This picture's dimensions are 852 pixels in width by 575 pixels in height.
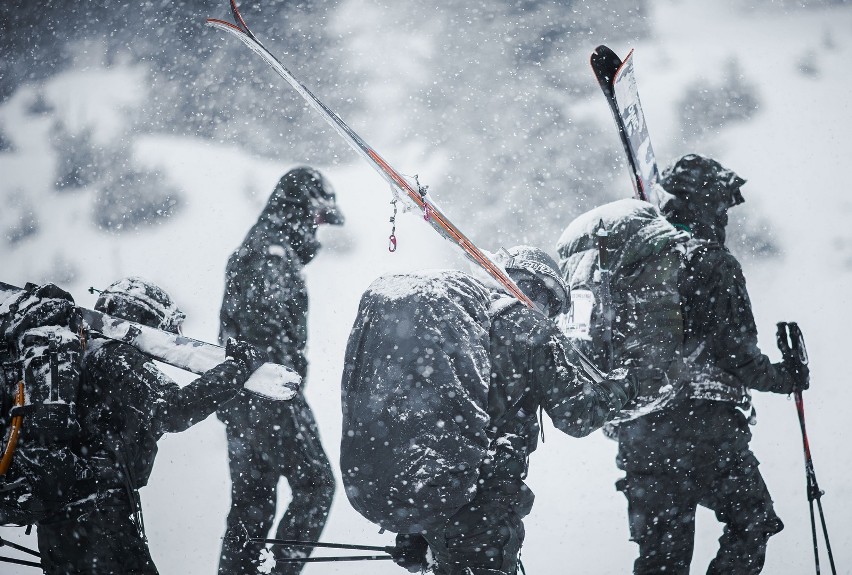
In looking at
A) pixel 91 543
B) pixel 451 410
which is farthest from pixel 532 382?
pixel 91 543

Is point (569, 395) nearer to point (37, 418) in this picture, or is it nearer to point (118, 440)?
point (118, 440)

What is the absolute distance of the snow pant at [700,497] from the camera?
10.4ft

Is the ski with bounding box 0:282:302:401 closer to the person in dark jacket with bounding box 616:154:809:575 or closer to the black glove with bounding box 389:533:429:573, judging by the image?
the black glove with bounding box 389:533:429:573

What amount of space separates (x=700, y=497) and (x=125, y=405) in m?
2.58

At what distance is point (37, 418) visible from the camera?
281cm

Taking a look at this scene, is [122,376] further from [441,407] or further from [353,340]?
[441,407]

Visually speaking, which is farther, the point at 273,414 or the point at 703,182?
the point at 273,414

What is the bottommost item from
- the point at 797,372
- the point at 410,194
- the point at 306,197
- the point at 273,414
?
the point at 273,414

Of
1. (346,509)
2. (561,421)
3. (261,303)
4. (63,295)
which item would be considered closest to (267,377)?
(261,303)

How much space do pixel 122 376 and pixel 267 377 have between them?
626 mm

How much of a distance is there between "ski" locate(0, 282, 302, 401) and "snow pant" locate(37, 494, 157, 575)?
69 centimetres

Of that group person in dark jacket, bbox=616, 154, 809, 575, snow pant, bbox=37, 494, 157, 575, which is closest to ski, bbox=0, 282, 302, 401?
snow pant, bbox=37, 494, 157, 575

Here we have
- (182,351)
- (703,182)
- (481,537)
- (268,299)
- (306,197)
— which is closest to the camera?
(481,537)

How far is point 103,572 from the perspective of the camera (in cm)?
287
